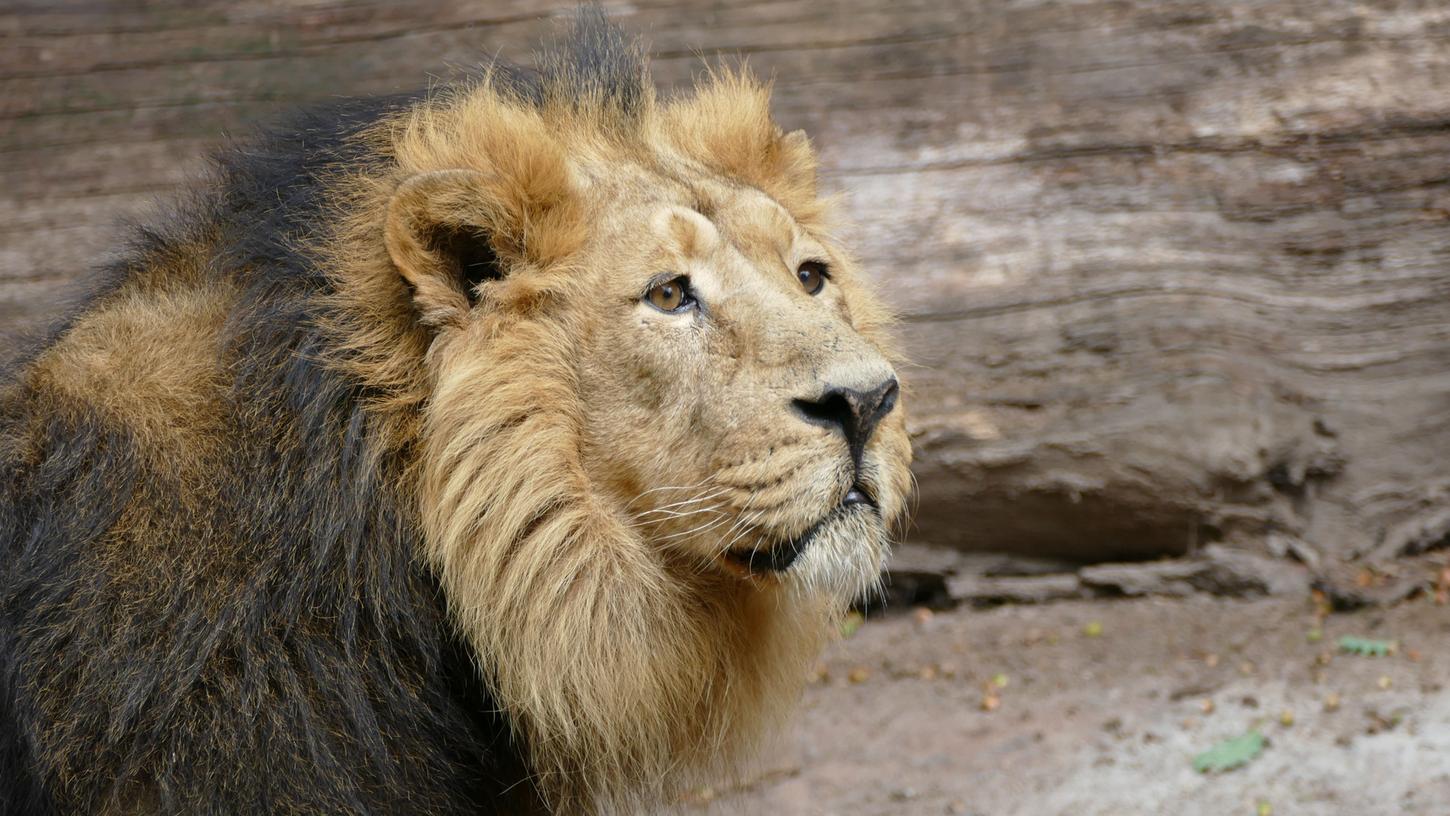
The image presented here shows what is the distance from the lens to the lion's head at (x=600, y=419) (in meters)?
2.74

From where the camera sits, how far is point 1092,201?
532cm

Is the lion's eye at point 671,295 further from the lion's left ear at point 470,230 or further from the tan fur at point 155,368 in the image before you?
the tan fur at point 155,368

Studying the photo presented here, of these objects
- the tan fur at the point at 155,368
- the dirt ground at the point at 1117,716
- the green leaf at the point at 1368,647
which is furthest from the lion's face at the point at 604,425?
the green leaf at the point at 1368,647

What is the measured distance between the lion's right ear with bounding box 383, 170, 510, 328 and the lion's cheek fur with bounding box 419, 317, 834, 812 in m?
0.10

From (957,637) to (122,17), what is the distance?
14.1ft

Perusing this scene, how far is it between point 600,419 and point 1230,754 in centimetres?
260

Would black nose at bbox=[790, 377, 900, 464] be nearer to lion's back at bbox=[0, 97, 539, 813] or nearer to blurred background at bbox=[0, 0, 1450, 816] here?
lion's back at bbox=[0, 97, 539, 813]

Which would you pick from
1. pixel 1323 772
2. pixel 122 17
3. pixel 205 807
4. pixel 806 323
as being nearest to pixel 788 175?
pixel 806 323

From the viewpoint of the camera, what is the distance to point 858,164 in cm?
535

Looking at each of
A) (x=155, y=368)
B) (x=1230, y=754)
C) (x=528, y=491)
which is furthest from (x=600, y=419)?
(x=1230, y=754)

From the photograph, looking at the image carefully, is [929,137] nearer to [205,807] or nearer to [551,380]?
[551,380]

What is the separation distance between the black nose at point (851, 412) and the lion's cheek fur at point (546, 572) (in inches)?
18.1

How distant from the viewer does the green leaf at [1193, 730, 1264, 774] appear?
4238 millimetres

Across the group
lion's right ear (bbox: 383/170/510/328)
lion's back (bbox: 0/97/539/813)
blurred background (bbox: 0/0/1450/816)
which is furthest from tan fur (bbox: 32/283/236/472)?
blurred background (bbox: 0/0/1450/816)
